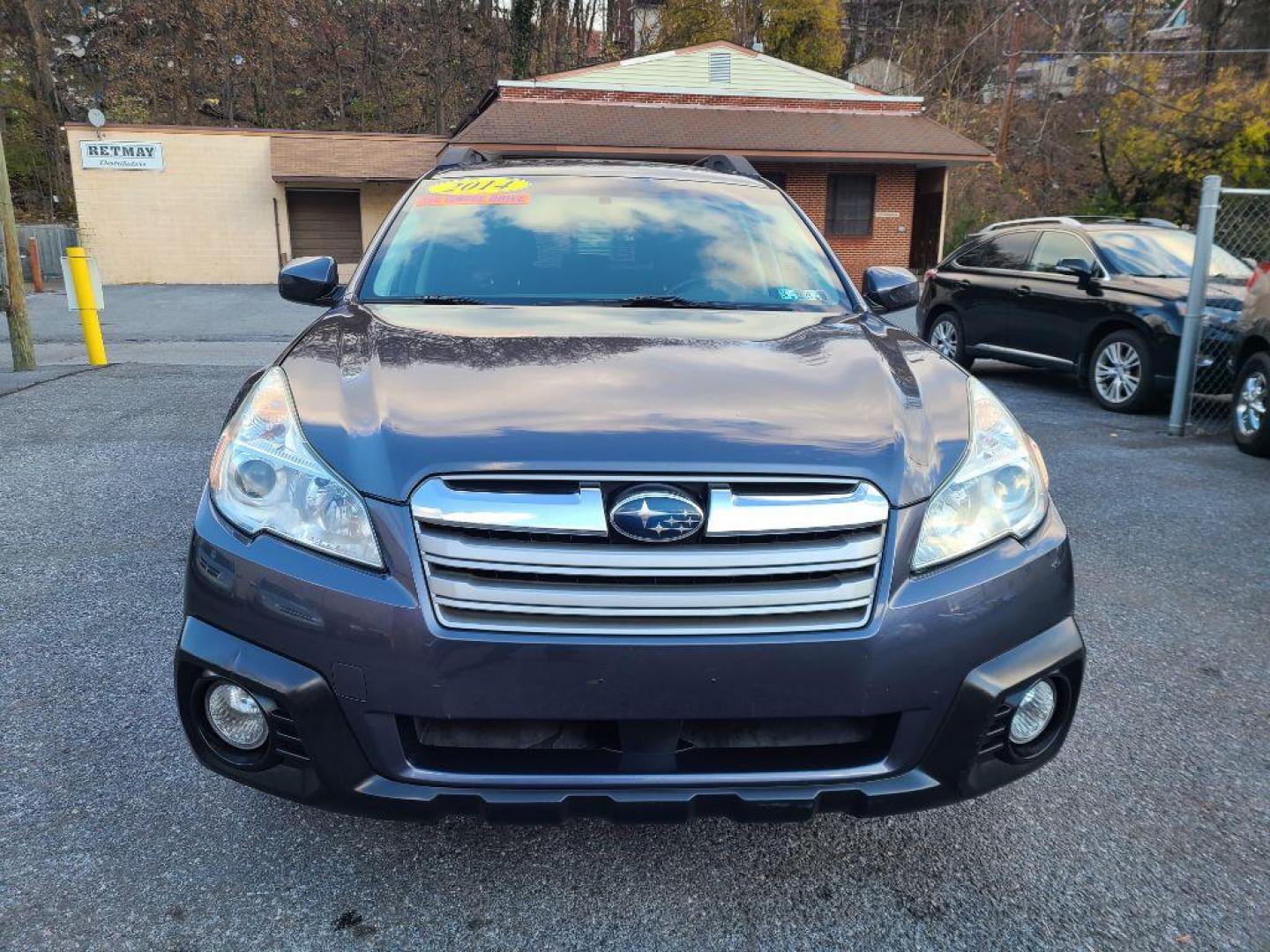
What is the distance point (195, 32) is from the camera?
109ft

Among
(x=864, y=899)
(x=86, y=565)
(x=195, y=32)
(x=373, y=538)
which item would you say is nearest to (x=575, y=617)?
(x=373, y=538)

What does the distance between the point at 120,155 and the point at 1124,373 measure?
25.4 metres

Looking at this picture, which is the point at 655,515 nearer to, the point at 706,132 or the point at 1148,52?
the point at 706,132

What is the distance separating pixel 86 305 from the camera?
10.4m

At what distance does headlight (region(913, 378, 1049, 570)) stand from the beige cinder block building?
25.7 meters

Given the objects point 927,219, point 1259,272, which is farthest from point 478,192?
point 927,219

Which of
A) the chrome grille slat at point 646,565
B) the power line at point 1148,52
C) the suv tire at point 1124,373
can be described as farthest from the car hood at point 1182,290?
the power line at point 1148,52

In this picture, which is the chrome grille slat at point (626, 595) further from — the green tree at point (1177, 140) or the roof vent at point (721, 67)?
the roof vent at point (721, 67)

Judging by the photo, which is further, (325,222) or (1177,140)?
(325,222)

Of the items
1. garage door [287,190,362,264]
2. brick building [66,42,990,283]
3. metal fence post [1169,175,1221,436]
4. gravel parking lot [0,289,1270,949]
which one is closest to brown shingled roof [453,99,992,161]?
brick building [66,42,990,283]

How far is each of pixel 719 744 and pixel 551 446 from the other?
692 millimetres

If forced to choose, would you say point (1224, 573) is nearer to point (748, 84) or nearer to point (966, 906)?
point (966, 906)

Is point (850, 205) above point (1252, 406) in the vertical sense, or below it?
below

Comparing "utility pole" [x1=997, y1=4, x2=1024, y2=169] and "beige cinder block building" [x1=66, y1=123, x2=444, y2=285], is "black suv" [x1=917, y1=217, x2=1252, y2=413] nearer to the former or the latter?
"beige cinder block building" [x1=66, y1=123, x2=444, y2=285]
